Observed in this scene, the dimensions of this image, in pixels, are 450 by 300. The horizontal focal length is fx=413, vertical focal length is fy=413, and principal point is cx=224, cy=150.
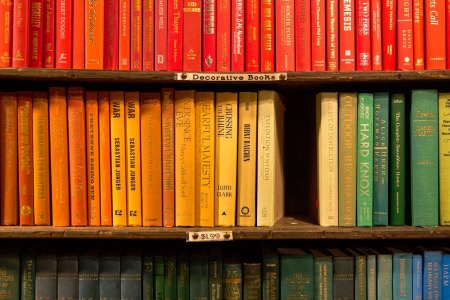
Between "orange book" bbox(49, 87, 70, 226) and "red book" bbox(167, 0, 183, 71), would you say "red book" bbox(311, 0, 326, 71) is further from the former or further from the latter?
"orange book" bbox(49, 87, 70, 226)

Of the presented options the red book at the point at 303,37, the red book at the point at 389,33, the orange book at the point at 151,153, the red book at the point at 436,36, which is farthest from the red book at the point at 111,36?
the red book at the point at 436,36

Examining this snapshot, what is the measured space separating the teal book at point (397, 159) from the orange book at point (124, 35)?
0.68 m

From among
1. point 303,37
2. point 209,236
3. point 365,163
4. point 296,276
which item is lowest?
point 296,276

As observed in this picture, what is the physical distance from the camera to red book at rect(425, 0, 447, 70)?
103 centimetres

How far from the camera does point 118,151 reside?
1046mm

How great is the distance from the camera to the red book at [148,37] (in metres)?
1.04

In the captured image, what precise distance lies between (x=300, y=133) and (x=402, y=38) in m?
0.45

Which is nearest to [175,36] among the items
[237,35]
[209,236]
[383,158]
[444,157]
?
[237,35]

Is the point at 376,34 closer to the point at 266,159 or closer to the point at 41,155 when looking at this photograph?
the point at 266,159

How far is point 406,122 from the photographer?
41.4 inches

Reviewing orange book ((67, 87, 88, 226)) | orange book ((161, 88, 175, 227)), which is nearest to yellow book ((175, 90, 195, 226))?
orange book ((161, 88, 175, 227))

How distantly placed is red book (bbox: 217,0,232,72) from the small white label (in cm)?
4

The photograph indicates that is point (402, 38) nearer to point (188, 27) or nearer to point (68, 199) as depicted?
point (188, 27)

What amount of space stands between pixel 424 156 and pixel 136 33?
0.78 m
